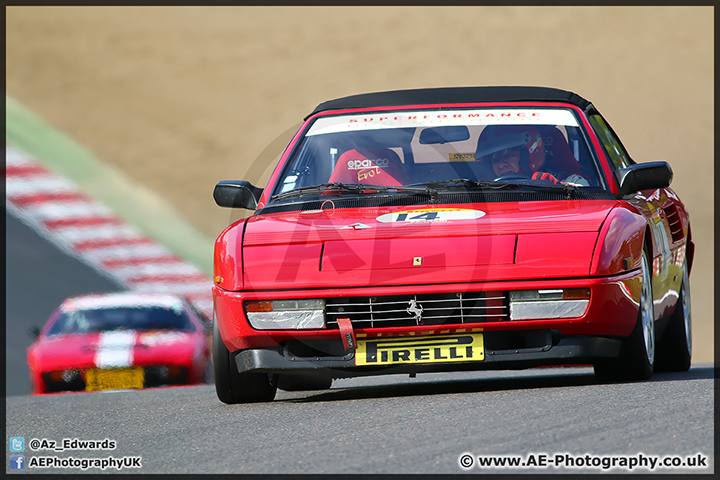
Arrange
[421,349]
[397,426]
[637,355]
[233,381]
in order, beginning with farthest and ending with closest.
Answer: [233,381] → [637,355] → [421,349] → [397,426]

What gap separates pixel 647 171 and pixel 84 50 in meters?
28.8

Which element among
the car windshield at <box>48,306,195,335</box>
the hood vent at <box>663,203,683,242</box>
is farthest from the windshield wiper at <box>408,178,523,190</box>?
the car windshield at <box>48,306,195,335</box>

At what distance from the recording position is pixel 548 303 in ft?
17.8

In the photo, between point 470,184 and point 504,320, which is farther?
point 470,184

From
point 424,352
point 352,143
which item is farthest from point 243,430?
point 352,143

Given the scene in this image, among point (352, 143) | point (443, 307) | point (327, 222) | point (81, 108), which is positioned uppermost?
point (81, 108)

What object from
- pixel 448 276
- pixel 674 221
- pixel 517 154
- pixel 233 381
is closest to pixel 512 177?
pixel 517 154

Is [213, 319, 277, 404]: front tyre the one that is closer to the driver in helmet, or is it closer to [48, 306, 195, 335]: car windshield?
the driver in helmet

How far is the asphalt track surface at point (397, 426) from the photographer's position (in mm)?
3941

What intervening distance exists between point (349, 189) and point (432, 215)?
0.68 metres

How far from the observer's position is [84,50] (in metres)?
32.9

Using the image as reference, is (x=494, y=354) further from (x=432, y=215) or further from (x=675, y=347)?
(x=675, y=347)

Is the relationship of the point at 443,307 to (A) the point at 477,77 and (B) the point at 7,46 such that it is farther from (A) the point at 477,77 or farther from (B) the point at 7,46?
(B) the point at 7,46

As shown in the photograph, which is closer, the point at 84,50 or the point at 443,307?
the point at 443,307
